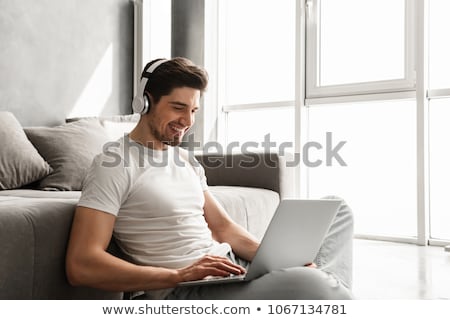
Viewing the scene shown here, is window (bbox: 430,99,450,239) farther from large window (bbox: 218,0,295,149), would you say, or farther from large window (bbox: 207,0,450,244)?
large window (bbox: 218,0,295,149)

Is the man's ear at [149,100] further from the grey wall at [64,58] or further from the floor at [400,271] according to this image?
the grey wall at [64,58]

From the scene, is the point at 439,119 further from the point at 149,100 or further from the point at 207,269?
the point at 207,269

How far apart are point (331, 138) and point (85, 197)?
251 centimetres

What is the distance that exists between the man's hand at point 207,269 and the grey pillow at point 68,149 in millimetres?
1259

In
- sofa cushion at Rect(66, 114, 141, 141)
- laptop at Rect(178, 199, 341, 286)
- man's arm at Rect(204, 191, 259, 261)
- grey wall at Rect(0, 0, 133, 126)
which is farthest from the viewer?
grey wall at Rect(0, 0, 133, 126)

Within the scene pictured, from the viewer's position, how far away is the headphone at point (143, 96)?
1.24m

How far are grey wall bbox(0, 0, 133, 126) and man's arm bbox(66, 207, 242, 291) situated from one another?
1.82 metres

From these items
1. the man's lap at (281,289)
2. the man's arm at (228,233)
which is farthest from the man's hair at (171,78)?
the man's lap at (281,289)

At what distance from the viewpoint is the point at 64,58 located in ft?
9.64

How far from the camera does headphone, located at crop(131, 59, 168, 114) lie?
1236 mm

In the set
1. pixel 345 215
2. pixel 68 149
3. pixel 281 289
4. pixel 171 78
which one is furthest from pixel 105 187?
pixel 68 149

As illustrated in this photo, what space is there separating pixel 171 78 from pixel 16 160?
1.15m

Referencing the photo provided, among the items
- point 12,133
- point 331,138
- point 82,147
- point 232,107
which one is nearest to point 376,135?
point 331,138

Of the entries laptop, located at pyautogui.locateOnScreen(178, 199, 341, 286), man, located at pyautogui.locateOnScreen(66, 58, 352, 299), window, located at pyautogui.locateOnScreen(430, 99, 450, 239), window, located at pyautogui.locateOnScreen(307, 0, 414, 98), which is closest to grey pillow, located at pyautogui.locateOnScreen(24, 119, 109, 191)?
man, located at pyautogui.locateOnScreen(66, 58, 352, 299)
